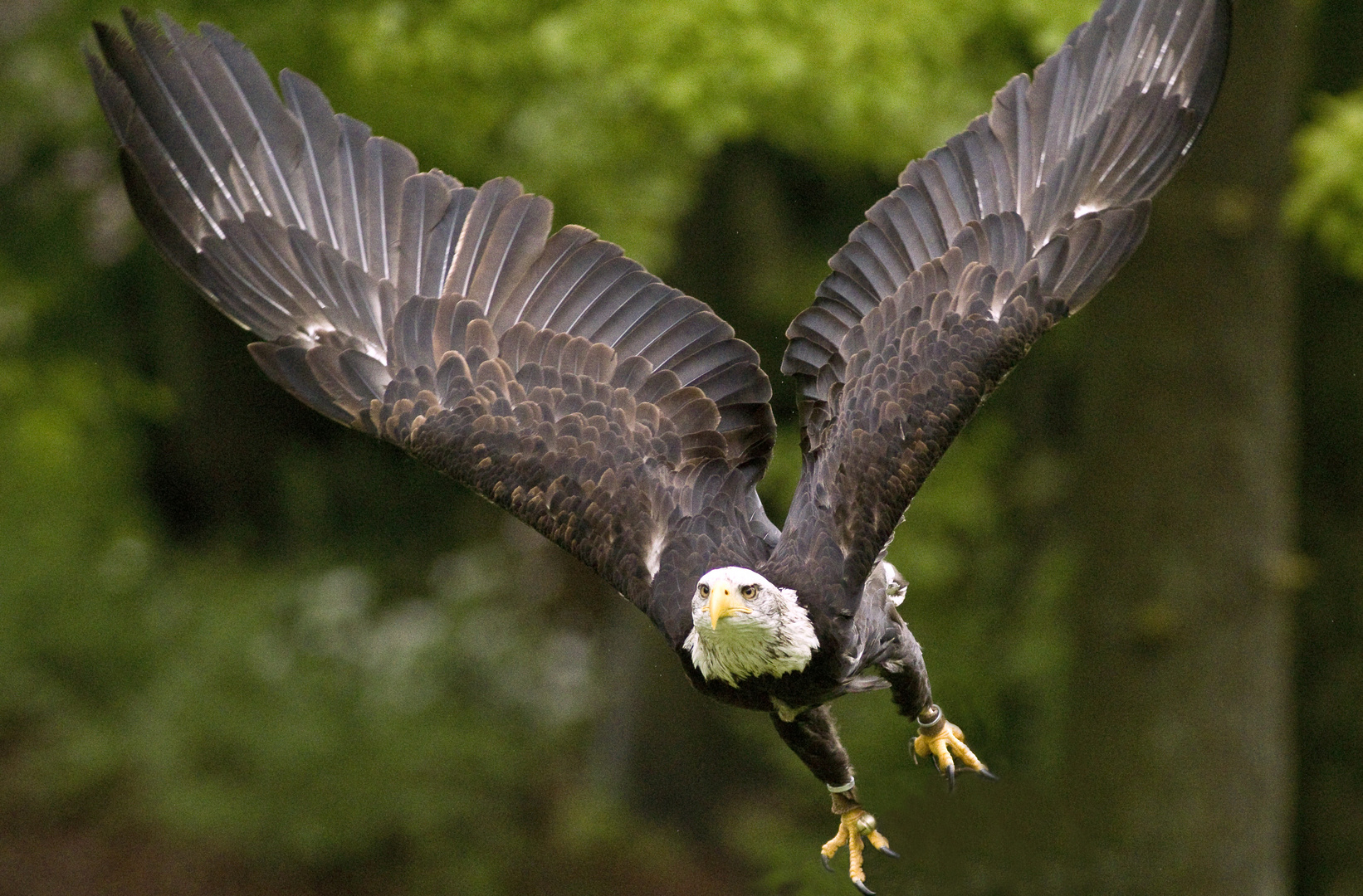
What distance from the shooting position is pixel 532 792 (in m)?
12.4

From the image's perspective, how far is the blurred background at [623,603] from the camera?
8.29 meters

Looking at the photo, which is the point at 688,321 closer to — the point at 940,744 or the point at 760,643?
the point at 760,643

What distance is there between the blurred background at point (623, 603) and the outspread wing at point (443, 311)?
208 cm

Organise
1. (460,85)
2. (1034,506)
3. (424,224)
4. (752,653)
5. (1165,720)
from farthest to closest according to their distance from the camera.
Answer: (1034,506) → (460,85) → (1165,720) → (424,224) → (752,653)

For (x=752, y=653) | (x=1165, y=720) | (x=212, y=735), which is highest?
(x=1165, y=720)

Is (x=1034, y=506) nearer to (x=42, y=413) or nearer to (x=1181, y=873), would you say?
(x=1181, y=873)

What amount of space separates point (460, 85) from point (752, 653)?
568 cm

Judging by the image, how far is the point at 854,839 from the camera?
5695mm

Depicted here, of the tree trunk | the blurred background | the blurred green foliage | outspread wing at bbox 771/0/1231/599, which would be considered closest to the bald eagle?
outspread wing at bbox 771/0/1231/599

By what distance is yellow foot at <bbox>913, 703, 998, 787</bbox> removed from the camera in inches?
232

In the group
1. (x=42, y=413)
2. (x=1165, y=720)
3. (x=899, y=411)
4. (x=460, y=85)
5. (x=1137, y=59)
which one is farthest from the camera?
(x=42, y=413)

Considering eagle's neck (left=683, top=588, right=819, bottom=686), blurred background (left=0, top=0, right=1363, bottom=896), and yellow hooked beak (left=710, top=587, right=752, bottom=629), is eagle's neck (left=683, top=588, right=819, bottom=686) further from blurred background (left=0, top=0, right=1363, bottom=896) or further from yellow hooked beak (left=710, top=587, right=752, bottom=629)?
blurred background (left=0, top=0, right=1363, bottom=896)

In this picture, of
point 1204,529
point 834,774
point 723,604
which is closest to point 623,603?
point 1204,529

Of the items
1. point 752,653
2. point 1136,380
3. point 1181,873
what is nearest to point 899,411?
point 752,653
